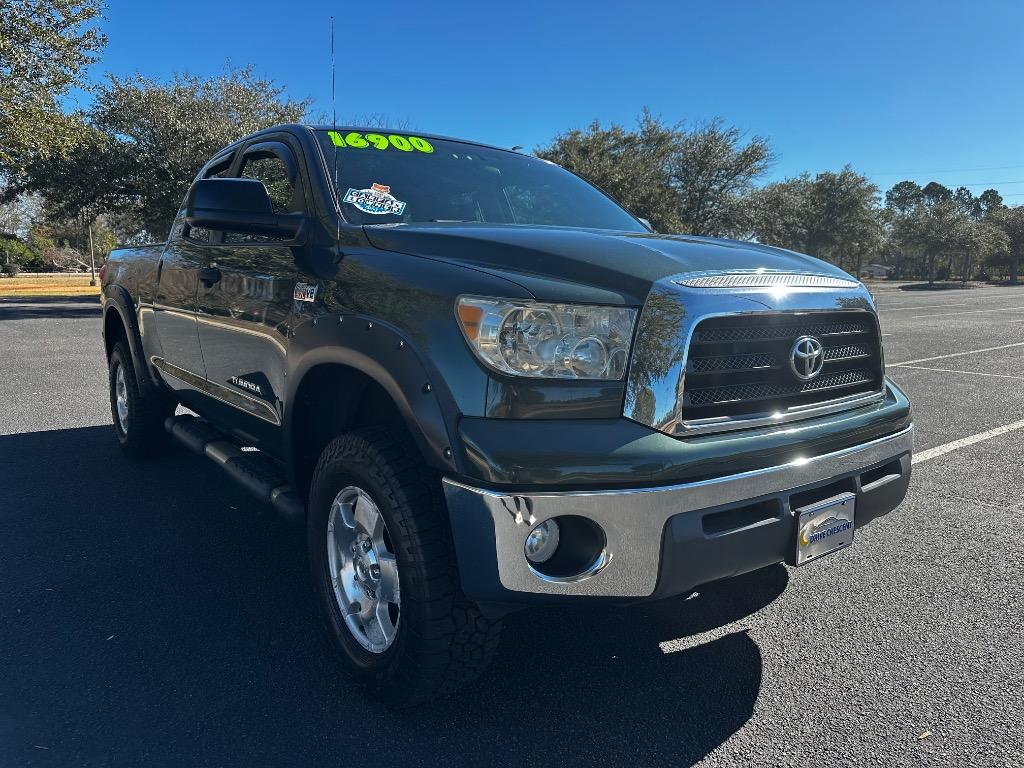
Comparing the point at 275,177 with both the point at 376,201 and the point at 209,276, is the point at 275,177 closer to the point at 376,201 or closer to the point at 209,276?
the point at 209,276

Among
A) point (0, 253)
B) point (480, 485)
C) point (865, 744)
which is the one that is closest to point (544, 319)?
point (480, 485)

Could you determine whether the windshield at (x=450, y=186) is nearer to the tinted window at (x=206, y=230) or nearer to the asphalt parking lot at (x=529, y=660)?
the tinted window at (x=206, y=230)

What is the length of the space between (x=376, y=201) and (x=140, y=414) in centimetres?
290

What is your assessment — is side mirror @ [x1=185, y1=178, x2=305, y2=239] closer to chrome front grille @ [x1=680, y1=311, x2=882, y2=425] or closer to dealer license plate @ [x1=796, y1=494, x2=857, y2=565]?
chrome front grille @ [x1=680, y1=311, x2=882, y2=425]

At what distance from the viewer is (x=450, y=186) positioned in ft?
11.0

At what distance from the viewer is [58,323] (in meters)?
16.1

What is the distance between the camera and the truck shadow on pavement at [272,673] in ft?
7.17

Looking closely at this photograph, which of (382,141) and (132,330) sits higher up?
(382,141)

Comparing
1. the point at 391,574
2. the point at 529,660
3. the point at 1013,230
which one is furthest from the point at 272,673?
the point at 1013,230

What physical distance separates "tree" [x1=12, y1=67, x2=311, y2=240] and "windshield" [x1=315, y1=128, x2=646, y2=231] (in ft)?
60.2

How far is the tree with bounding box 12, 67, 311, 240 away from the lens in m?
19.8

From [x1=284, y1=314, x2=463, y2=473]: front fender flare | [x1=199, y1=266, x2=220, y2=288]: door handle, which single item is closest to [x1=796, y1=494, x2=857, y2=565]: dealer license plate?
[x1=284, y1=314, x2=463, y2=473]: front fender flare

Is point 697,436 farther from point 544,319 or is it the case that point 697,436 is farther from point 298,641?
point 298,641

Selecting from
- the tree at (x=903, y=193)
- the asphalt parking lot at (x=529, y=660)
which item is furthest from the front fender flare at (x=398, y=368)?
the tree at (x=903, y=193)
